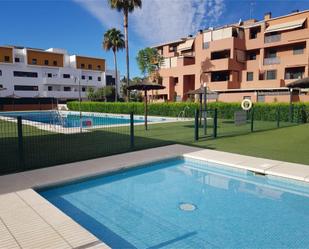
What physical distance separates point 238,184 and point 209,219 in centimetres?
212

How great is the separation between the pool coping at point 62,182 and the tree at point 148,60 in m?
37.8

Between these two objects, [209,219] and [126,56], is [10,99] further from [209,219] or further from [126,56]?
[209,219]

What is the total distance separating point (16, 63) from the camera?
48.9m

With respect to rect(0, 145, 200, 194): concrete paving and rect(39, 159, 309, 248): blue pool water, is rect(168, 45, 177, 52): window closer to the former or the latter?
rect(0, 145, 200, 194): concrete paving

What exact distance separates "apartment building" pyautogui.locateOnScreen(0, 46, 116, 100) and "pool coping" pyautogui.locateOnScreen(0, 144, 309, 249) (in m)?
41.5

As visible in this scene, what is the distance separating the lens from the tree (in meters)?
46.1

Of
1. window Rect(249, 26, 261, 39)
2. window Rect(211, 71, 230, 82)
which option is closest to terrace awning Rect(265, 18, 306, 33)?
window Rect(249, 26, 261, 39)

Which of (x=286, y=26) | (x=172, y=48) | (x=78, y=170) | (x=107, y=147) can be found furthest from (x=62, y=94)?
(x=78, y=170)

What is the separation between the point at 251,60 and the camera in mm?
37594

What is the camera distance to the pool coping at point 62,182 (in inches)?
141

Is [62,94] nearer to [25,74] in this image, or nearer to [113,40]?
[25,74]

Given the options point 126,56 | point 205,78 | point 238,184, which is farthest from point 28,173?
point 205,78

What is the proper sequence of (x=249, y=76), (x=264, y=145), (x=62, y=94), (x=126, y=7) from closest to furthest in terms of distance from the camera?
(x=264, y=145)
(x=126, y=7)
(x=249, y=76)
(x=62, y=94)

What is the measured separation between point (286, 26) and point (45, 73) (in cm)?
4343
